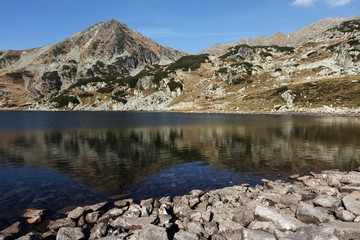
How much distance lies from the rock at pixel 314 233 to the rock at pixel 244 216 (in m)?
2.59

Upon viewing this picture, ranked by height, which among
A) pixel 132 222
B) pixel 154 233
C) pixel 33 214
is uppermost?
pixel 154 233

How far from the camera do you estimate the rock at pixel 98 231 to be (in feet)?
37.6

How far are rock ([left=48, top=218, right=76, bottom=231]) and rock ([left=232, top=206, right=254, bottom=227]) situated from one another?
1009cm

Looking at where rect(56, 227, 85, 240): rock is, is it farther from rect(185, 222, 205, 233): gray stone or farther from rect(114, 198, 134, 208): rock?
rect(185, 222, 205, 233): gray stone

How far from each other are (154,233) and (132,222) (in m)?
2.21

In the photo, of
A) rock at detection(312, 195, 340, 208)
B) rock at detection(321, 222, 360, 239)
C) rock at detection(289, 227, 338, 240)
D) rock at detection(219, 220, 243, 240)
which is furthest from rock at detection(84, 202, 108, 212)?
rock at detection(312, 195, 340, 208)

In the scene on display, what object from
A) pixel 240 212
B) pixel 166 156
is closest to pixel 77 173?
pixel 166 156

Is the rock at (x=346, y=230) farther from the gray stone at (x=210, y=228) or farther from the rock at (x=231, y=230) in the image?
the gray stone at (x=210, y=228)

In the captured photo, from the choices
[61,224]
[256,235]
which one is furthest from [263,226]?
[61,224]

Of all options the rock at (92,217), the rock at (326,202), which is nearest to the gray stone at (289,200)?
the rock at (326,202)

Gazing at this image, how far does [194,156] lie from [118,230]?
2097 cm

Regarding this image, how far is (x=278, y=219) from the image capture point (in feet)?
38.1

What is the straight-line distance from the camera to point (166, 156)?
31.9m

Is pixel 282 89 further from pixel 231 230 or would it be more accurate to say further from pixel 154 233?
pixel 154 233
